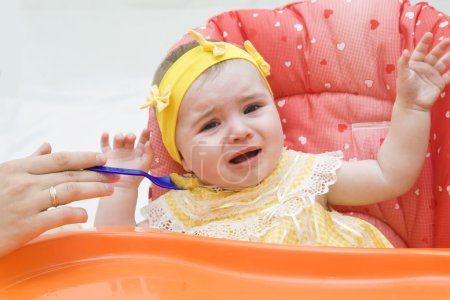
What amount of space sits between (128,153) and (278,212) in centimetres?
26

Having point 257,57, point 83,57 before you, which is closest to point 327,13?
point 257,57

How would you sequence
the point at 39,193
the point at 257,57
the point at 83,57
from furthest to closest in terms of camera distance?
the point at 83,57
the point at 257,57
the point at 39,193

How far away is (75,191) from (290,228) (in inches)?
12.5

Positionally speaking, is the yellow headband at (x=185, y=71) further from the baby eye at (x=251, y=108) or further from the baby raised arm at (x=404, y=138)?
the baby raised arm at (x=404, y=138)

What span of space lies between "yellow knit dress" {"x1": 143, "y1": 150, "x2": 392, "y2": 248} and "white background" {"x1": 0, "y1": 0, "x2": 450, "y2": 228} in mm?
715

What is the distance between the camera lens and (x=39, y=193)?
64cm

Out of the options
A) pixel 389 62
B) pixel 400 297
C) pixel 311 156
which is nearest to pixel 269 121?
pixel 311 156

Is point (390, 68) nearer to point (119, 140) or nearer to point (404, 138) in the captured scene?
point (404, 138)

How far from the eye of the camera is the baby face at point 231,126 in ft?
2.75

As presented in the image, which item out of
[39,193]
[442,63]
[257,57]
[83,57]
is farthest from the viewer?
[83,57]

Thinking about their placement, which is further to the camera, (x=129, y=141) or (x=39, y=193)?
(x=129, y=141)

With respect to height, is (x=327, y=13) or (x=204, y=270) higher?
(x=327, y=13)

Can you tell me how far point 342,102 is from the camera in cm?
97

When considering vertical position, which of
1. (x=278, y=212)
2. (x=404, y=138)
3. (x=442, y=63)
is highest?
(x=442, y=63)
